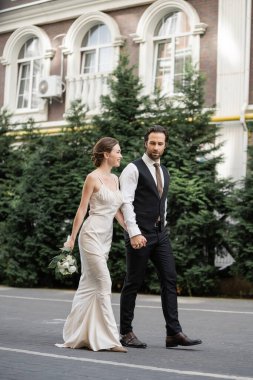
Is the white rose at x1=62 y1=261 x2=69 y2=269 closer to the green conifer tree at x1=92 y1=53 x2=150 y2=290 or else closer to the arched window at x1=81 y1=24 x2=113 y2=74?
the green conifer tree at x1=92 y1=53 x2=150 y2=290

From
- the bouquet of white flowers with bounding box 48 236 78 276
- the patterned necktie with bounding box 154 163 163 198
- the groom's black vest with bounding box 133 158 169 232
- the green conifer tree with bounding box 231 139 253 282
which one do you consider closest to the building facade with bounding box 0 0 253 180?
the green conifer tree with bounding box 231 139 253 282

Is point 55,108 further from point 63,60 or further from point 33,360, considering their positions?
point 33,360

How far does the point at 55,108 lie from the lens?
2656 cm

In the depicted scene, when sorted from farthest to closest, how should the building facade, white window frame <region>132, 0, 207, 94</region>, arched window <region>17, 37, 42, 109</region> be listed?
arched window <region>17, 37, 42, 109</region>
white window frame <region>132, 0, 207, 94</region>
the building facade

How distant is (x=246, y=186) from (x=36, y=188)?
17.7 feet

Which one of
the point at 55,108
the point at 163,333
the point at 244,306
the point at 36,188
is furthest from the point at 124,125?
the point at 163,333

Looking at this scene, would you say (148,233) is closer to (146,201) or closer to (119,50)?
(146,201)

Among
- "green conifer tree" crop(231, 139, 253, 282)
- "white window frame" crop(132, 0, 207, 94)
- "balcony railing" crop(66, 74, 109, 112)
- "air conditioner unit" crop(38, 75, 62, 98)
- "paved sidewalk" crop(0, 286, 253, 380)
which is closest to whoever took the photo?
"paved sidewalk" crop(0, 286, 253, 380)

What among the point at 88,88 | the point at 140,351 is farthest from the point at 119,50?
the point at 140,351

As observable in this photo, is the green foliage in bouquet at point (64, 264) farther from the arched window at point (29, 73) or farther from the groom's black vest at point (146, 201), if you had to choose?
the arched window at point (29, 73)

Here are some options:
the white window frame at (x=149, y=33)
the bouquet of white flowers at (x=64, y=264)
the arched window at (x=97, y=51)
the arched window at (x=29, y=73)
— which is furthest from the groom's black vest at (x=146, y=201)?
the arched window at (x=29, y=73)

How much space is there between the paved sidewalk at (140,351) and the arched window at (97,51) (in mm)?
12526

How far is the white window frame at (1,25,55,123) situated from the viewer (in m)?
26.8

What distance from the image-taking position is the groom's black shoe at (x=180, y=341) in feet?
28.4
